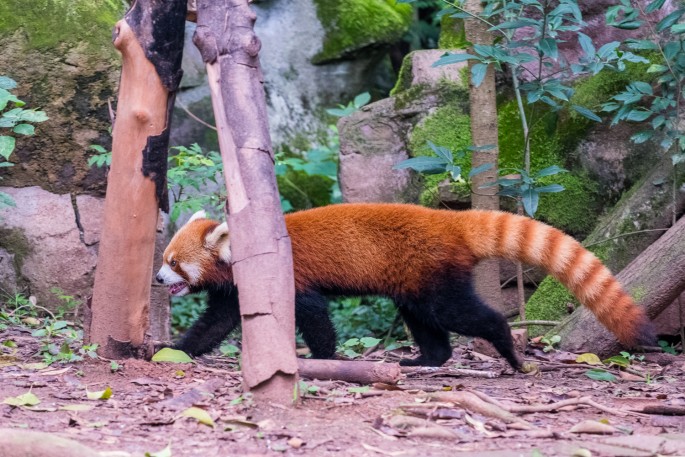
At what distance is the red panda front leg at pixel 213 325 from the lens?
4625 mm

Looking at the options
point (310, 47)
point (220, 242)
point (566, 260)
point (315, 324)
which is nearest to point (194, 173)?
point (220, 242)

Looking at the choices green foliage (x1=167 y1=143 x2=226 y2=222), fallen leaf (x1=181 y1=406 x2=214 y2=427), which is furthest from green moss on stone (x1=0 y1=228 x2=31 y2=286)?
fallen leaf (x1=181 y1=406 x2=214 y2=427)

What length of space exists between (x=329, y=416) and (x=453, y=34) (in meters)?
3.98

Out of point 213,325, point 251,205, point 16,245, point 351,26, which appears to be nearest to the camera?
point 251,205

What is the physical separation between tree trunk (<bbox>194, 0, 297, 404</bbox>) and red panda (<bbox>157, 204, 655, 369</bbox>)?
1247mm

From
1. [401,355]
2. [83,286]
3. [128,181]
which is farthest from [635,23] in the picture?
[83,286]

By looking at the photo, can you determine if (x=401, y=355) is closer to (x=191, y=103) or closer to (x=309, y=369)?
(x=309, y=369)

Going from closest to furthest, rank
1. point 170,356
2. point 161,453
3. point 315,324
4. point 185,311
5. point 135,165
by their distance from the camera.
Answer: point 161,453, point 135,165, point 170,356, point 315,324, point 185,311

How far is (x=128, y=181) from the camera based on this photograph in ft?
12.0

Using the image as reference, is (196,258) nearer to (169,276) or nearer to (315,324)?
(169,276)

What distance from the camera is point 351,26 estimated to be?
26.6ft

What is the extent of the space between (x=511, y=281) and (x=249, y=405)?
3.09 meters

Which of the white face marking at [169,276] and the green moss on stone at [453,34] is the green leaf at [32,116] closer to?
the white face marking at [169,276]

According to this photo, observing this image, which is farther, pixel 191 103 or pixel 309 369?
pixel 191 103
